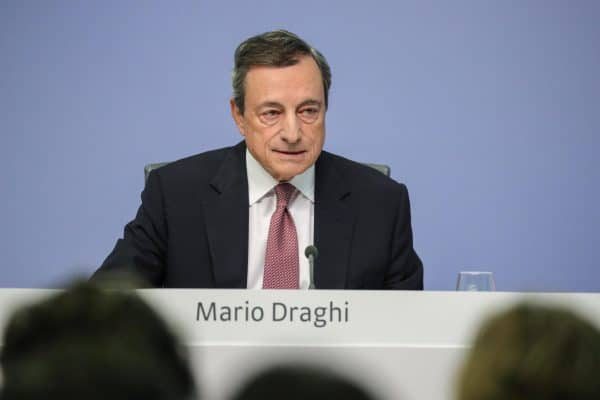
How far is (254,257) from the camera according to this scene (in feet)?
8.31

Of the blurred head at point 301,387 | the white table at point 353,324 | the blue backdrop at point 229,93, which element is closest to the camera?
the blurred head at point 301,387

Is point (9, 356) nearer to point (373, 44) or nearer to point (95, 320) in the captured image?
point (95, 320)

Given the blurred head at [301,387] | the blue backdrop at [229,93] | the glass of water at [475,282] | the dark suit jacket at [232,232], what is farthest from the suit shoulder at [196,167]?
the blurred head at [301,387]

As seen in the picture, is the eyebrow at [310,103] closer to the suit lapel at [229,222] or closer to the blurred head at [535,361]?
the suit lapel at [229,222]

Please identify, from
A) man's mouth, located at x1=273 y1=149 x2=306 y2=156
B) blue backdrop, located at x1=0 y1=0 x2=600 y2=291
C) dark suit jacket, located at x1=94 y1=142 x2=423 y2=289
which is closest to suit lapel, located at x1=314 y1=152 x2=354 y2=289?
dark suit jacket, located at x1=94 y1=142 x2=423 y2=289

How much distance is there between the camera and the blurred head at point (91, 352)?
0.57 meters

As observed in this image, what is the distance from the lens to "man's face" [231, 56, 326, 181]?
8.77 ft

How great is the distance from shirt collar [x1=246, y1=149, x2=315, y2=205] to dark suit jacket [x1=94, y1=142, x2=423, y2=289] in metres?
0.02

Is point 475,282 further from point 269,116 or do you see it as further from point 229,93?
point 229,93

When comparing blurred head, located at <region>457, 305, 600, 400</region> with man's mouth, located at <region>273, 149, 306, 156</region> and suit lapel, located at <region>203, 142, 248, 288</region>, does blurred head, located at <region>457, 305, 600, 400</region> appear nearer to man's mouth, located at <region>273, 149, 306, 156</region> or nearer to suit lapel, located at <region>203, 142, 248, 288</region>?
suit lapel, located at <region>203, 142, 248, 288</region>

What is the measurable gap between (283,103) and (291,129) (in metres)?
0.08

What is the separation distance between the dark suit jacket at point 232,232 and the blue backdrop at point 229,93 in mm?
1254

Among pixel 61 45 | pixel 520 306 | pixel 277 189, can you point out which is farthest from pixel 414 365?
pixel 61 45

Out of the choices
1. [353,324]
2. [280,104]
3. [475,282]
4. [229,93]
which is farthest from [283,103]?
[229,93]
